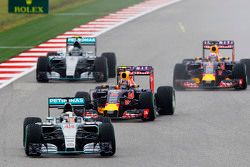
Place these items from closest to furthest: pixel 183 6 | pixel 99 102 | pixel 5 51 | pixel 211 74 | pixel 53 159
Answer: pixel 53 159, pixel 99 102, pixel 211 74, pixel 5 51, pixel 183 6

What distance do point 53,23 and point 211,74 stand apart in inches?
946

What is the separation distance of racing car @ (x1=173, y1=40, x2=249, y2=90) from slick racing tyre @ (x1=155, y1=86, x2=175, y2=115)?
6.20 metres

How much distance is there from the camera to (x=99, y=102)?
1201 inches

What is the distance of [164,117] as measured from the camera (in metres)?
31.0

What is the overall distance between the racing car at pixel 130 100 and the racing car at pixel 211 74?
19.6 ft

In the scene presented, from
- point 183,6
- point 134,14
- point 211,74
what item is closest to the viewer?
point 211,74

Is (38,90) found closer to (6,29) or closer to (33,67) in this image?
(33,67)

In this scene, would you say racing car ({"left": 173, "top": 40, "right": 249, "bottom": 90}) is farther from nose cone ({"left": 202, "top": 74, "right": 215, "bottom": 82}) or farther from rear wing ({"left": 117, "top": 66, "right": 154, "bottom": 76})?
rear wing ({"left": 117, "top": 66, "right": 154, "bottom": 76})

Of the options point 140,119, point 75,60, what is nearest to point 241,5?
point 75,60

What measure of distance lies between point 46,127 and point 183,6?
45.6 m

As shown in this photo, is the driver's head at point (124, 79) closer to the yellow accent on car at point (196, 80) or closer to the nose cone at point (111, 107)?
the nose cone at point (111, 107)

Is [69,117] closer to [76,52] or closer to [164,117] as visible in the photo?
[164,117]

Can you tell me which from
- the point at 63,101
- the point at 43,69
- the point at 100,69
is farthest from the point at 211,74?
the point at 63,101

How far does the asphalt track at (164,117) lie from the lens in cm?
2425
